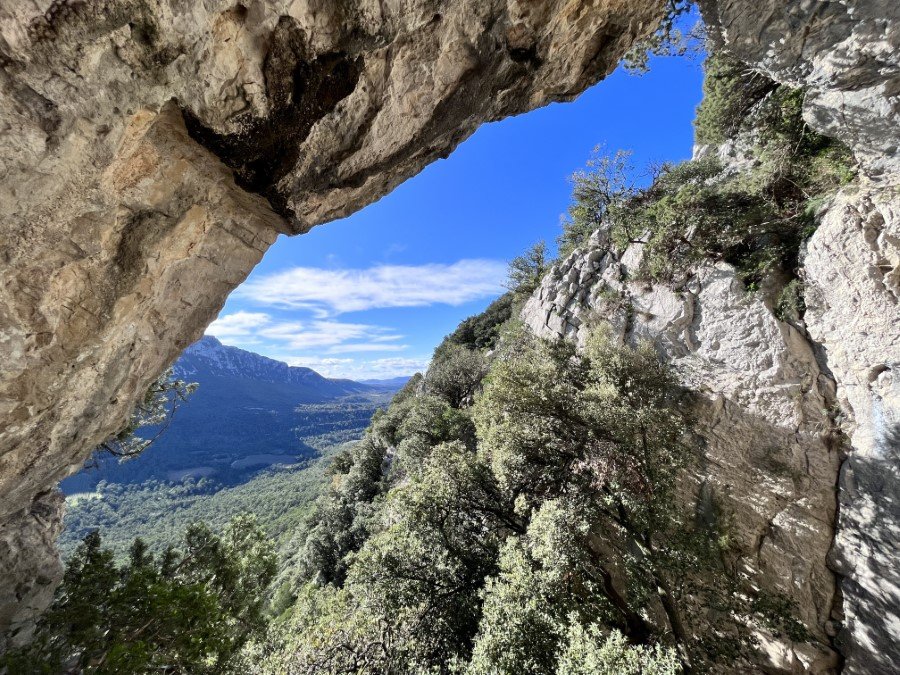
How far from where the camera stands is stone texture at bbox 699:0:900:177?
6.85 m

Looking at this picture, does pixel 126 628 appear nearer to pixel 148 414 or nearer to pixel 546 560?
pixel 546 560

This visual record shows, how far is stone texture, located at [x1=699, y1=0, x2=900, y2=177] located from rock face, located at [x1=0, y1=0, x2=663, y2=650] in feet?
8.76

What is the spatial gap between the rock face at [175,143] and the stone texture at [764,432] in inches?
514

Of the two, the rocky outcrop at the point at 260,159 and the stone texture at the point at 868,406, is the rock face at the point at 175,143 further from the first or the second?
the stone texture at the point at 868,406

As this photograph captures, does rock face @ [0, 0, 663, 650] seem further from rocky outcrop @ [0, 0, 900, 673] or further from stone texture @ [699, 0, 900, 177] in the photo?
stone texture @ [699, 0, 900, 177]

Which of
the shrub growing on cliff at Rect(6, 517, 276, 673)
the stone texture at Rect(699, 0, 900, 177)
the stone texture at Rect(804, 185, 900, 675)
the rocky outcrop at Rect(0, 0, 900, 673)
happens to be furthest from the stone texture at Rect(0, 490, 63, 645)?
the stone texture at Rect(804, 185, 900, 675)

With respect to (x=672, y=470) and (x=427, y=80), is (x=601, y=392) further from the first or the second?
(x=427, y=80)

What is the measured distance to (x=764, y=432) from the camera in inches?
514

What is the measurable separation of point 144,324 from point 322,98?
20.3 feet

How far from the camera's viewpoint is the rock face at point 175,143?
444cm

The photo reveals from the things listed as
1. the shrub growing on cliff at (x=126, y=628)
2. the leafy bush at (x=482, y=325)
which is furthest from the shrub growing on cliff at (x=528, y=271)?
the shrub growing on cliff at (x=126, y=628)

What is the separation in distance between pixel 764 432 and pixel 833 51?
12675 millimetres

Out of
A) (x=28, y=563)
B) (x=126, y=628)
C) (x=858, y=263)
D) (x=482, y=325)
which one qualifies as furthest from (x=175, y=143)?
(x=482, y=325)

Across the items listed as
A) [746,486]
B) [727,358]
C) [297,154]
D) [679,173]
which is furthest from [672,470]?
[679,173]
